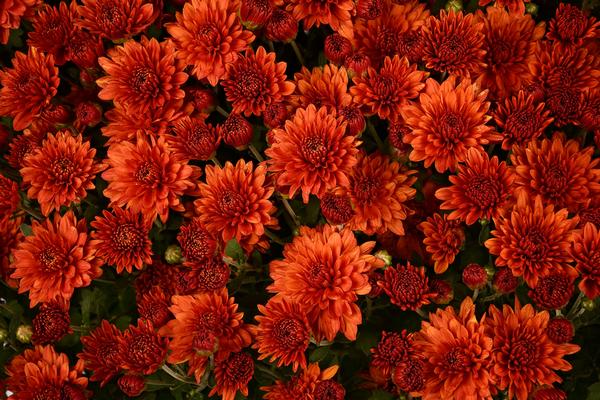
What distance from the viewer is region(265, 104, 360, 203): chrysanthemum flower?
1.10 meters

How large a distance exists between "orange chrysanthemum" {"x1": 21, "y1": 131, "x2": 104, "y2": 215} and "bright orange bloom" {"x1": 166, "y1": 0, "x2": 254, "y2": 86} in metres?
0.25

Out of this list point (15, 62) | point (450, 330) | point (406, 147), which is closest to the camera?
point (450, 330)

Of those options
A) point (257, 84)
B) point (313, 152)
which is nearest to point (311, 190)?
point (313, 152)

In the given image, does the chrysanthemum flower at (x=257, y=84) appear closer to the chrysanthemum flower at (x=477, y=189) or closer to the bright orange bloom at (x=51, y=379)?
the chrysanthemum flower at (x=477, y=189)

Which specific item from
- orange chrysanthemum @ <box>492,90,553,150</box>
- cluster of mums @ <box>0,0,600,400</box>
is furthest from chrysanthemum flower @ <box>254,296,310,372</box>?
orange chrysanthemum @ <box>492,90,553,150</box>

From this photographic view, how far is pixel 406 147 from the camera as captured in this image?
3.91 feet

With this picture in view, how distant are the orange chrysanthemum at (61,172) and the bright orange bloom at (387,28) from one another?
539mm

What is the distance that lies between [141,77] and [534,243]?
0.72m

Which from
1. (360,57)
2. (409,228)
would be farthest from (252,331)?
(360,57)

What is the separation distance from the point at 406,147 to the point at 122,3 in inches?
22.4

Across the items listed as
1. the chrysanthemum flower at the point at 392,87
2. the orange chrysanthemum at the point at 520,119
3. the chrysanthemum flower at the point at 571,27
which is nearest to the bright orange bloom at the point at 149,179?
the chrysanthemum flower at the point at 392,87

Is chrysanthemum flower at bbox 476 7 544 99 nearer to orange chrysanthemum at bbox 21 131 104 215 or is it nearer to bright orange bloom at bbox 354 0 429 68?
bright orange bloom at bbox 354 0 429 68

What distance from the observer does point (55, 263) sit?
46.8 inches

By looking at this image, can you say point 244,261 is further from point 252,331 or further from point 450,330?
point 450,330
